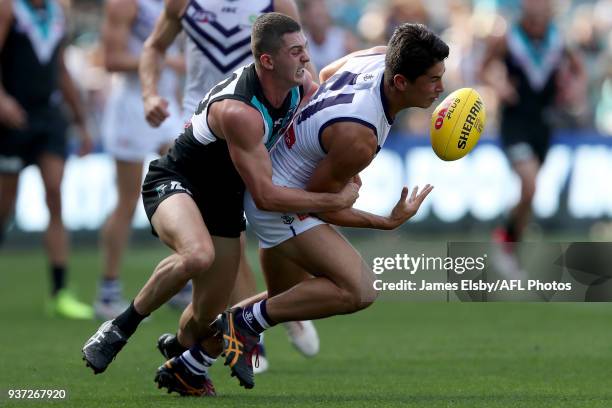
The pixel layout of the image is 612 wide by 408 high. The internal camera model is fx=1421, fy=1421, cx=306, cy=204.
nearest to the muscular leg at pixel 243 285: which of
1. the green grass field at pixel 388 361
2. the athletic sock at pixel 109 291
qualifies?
the green grass field at pixel 388 361

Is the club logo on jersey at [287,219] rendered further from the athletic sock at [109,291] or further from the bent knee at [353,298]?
the athletic sock at [109,291]

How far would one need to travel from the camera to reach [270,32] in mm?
7289

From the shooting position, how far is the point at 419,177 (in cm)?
1794

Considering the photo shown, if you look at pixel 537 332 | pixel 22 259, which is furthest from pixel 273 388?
pixel 22 259

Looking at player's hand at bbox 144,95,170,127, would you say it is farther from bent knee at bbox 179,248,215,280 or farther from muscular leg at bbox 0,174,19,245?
muscular leg at bbox 0,174,19,245

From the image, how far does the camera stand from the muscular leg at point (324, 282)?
7352 mm

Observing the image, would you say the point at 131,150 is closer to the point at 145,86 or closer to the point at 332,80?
the point at 145,86

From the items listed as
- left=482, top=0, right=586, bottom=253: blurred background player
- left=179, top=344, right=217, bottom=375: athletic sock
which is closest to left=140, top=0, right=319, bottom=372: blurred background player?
left=179, top=344, right=217, bottom=375: athletic sock

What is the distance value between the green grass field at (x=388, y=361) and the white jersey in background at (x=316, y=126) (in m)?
0.91

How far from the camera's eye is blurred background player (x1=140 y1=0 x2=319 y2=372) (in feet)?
29.0

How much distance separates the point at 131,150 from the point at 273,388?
14.1 ft

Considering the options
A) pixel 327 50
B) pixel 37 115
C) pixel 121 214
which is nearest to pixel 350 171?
pixel 121 214

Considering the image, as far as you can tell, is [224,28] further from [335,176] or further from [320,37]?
[320,37]

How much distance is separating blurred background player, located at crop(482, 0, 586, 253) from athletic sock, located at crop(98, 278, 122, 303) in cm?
431
